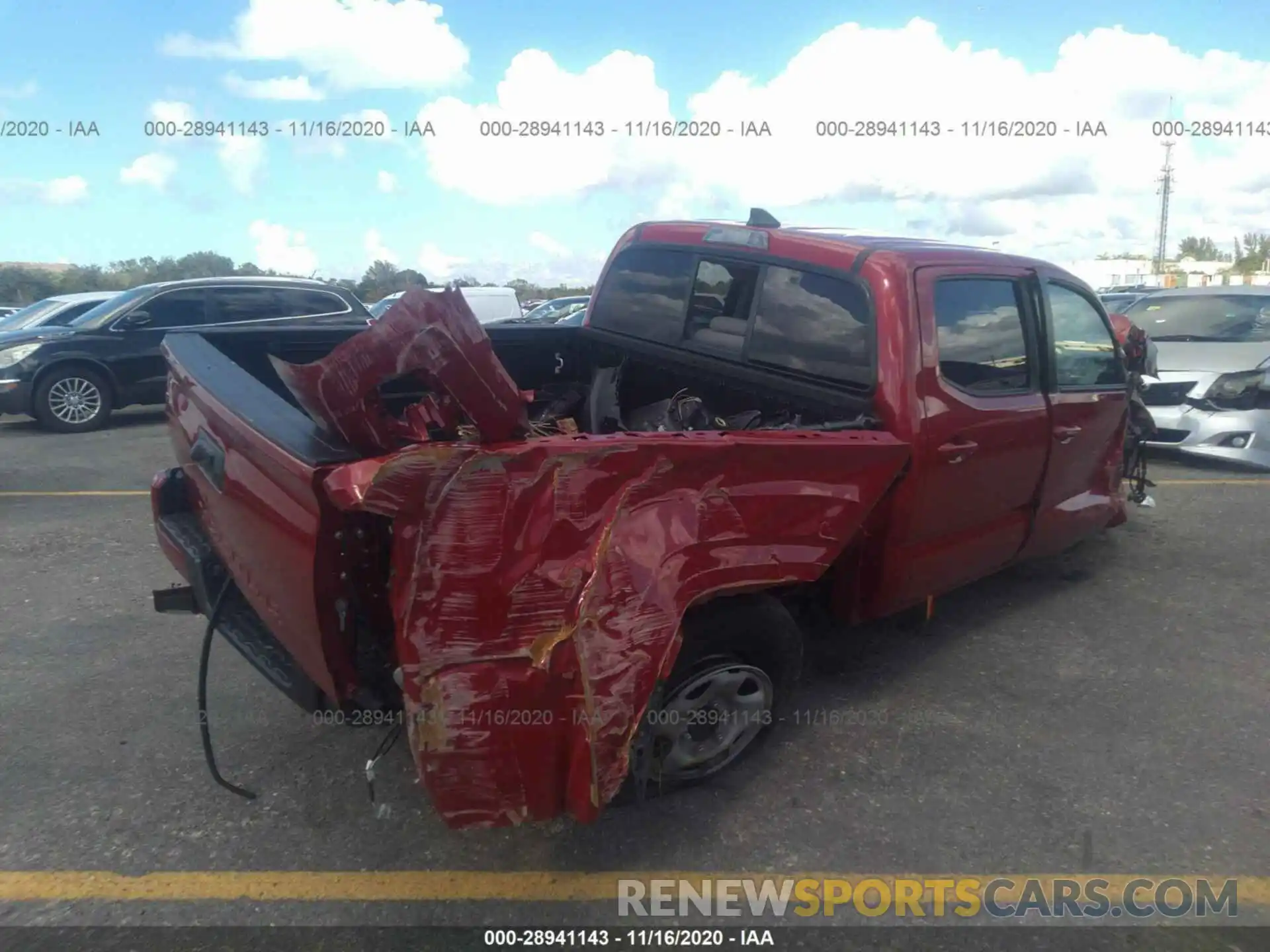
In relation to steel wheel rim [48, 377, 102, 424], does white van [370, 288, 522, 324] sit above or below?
above

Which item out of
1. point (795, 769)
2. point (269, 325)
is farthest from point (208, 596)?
point (269, 325)

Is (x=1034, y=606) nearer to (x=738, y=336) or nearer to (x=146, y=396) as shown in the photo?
(x=738, y=336)

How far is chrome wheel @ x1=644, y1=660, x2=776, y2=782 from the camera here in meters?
2.89

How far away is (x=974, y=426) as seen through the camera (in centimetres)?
353

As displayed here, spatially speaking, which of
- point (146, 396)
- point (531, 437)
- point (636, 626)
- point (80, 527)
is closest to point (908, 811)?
point (636, 626)

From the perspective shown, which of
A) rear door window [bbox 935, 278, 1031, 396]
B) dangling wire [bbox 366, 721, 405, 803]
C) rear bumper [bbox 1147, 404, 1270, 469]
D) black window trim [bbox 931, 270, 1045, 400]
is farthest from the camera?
rear bumper [bbox 1147, 404, 1270, 469]

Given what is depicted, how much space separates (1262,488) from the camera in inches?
292

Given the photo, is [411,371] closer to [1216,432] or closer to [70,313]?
[1216,432]

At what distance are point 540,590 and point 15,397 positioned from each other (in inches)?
389

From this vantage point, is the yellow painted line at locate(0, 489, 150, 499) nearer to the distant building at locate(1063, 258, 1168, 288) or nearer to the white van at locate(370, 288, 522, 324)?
the white van at locate(370, 288, 522, 324)

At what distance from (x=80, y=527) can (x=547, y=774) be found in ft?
16.6

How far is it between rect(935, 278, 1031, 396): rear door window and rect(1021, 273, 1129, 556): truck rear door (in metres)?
0.21

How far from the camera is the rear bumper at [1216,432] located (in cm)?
749

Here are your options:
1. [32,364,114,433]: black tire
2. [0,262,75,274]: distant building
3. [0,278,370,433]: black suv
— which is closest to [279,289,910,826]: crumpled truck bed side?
[0,278,370,433]: black suv
